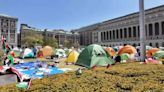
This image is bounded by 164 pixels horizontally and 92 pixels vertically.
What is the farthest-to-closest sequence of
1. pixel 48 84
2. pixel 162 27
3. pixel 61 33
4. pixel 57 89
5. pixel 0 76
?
pixel 61 33
pixel 162 27
pixel 0 76
pixel 48 84
pixel 57 89

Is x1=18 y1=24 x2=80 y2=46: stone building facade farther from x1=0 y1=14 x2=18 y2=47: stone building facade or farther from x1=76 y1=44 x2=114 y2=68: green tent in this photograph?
x1=76 y1=44 x2=114 y2=68: green tent

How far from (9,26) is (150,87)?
108 metres

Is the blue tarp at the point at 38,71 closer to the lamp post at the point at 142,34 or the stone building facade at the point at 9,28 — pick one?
the lamp post at the point at 142,34

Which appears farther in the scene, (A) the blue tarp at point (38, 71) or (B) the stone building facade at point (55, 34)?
(B) the stone building facade at point (55, 34)

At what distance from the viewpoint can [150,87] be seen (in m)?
4.96

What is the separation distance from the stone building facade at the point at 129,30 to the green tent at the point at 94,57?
2276 inches

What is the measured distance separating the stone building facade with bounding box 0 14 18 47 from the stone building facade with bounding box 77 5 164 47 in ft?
136

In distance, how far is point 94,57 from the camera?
59.5 feet

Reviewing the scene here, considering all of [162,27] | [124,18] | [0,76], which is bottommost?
[0,76]

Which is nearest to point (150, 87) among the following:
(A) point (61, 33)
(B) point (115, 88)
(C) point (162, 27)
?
(B) point (115, 88)

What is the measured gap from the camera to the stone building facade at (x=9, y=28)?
103m

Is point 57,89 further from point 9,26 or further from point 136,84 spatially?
point 9,26

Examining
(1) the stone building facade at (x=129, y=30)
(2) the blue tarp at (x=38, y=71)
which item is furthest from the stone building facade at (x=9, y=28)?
(2) the blue tarp at (x=38, y=71)

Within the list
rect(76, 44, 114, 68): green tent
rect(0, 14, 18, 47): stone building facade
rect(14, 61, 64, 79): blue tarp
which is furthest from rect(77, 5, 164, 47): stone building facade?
rect(14, 61, 64, 79): blue tarp
